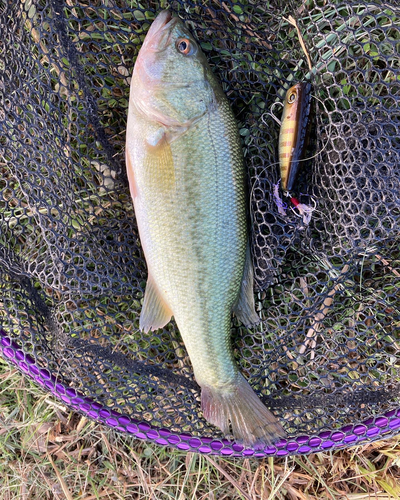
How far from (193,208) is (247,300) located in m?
0.51

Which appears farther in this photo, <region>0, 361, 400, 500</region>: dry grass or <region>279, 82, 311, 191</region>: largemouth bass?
<region>0, 361, 400, 500</region>: dry grass

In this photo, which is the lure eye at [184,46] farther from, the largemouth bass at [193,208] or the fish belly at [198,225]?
the fish belly at [198,225]

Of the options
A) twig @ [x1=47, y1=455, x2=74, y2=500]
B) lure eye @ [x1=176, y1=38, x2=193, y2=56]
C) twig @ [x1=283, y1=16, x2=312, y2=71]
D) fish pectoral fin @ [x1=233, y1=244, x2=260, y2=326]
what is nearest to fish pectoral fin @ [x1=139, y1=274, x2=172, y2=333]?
fish pectoral fin @ [x1=233, y1=244, x2=260, y2=326]

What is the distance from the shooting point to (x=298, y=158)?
1902 mm

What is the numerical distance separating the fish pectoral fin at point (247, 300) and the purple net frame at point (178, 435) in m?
0.59

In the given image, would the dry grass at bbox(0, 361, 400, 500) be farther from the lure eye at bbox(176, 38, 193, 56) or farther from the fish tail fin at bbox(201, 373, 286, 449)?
the lure eye at bbox(176, 38, 193, 56)

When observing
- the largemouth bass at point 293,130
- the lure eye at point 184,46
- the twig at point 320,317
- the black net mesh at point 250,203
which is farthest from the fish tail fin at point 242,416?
the lure eye at point 184,46

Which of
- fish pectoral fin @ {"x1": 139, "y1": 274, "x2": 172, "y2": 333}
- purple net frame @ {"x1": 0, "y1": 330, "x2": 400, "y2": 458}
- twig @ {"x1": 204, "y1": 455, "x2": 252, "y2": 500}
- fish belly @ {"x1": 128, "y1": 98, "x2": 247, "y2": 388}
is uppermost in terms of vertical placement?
fish belly @ {"x1": 128, "y1": 98, "x2": 247, "y2": 388}

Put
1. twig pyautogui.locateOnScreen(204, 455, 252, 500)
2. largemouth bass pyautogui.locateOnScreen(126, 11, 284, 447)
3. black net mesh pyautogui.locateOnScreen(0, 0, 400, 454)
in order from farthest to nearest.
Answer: twig pyautogui.locateOnScreen(204, 455, 252, 500)
black net mesh pyautogui.locateOnScreen(0, 0, 400, 454)
largemouth bass pyautogui.locateOnScreen(126, 11, 284, 447)

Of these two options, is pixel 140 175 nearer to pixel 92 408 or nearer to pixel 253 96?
pixel 253 96

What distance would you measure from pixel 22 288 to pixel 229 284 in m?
1.05

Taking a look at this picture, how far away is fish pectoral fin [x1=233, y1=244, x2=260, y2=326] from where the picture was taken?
1.91 metres

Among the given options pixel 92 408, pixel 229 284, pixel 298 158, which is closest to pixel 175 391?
pixel 92 408

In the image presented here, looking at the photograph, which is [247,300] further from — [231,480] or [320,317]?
[231,480]
